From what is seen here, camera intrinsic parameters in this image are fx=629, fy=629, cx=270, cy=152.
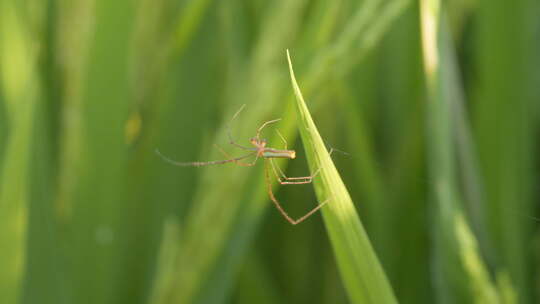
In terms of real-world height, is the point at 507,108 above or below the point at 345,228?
above

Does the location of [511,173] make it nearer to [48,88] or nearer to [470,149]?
[470,149]

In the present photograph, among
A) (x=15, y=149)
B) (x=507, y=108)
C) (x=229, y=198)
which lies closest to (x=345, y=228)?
(x=229, y=198)

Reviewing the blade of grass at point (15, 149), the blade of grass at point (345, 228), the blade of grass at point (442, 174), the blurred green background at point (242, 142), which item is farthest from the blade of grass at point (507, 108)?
the blade of grass at point (15, 149)

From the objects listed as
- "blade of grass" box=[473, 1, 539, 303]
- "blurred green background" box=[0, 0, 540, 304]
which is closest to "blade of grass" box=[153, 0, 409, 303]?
"blurred green background" box=[0, 0, 540, 304]

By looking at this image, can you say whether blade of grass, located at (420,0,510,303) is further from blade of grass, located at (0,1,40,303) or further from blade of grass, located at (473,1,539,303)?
blade of grass, located at (0,1,40,303)

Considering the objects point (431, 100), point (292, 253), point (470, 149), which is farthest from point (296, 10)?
point (292, 253)

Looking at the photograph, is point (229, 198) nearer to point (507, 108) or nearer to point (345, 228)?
point (345, 228)
